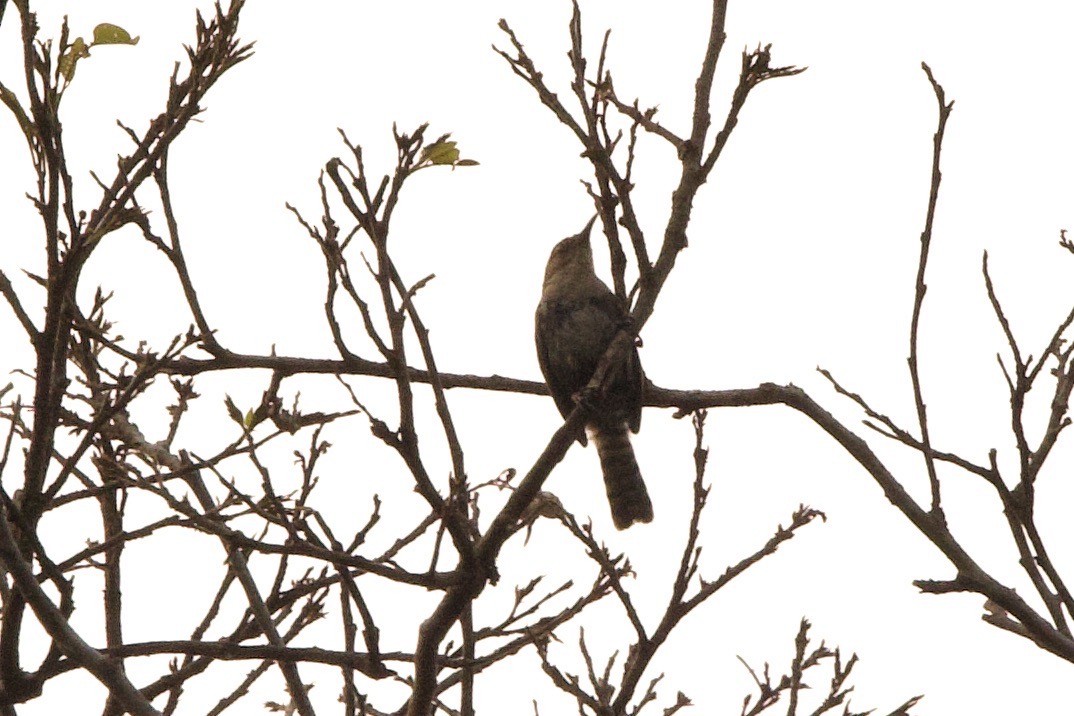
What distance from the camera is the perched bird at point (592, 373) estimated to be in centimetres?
634

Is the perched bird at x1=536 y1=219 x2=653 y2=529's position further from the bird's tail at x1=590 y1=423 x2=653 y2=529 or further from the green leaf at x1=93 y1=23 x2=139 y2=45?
the green leaf at x1=93 y1=23 x2=139 y2=45

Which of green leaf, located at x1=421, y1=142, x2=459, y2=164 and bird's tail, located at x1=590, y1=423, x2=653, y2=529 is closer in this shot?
green leaf, located at x1=421, y1=142, x2=459, y2=164

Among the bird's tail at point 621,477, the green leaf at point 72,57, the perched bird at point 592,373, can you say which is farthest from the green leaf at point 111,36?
the bird's tail at point 621,477

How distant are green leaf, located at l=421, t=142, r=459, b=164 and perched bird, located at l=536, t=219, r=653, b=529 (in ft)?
9.72

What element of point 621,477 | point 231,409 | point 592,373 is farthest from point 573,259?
point 231,409

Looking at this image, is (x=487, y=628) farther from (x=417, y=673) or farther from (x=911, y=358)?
(x=911, y=358)

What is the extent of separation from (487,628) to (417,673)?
1.83 feet

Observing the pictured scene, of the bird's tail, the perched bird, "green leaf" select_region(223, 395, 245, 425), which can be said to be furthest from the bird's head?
"green leaf" select_region(223, 395, 245, 425)

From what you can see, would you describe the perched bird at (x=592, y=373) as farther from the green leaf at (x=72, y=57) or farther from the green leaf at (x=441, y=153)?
the green leaf at (x=72, y=57)

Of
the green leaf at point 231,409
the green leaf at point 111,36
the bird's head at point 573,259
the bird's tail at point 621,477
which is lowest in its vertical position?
the green leaf at point 231,409

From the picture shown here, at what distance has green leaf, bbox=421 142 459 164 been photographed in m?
3.21

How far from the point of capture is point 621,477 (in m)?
6.40

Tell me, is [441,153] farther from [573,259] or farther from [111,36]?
[573,259]

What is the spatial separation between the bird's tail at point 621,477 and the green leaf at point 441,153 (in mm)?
3276
